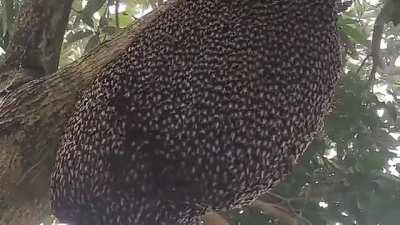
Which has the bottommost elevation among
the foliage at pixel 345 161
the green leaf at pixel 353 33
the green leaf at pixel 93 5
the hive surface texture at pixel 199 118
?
the foliage at pixel 345 161

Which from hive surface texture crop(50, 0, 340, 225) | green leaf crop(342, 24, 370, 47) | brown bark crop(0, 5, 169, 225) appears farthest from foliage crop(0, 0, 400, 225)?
hive surface texture crop(50, 0, 340, 225)

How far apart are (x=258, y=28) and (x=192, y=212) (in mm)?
345

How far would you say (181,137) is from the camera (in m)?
1.18

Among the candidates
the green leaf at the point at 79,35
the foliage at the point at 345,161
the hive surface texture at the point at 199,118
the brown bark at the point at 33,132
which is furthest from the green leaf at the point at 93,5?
the hive surface texture at the point at 199,118

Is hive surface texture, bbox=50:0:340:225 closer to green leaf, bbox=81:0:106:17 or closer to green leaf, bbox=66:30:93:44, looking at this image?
green leaf, bbox=81:0:106:17

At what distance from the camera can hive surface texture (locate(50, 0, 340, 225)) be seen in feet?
3.90

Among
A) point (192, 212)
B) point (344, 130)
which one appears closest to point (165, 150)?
point (192, 212)

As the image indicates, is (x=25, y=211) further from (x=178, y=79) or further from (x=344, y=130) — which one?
(x=344, y=130)

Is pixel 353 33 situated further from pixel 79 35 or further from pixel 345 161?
pixel 79 35

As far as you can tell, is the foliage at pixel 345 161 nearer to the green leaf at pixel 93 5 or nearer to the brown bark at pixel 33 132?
the green leaf at pixel 93 5

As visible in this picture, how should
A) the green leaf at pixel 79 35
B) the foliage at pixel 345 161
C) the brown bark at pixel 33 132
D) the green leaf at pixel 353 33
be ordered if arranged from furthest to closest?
the green leaf at pixel 79 35 < the green leaf at pixel 353 33 < the foliage at pixel 345 161 < the brown bark at pixel 33 132

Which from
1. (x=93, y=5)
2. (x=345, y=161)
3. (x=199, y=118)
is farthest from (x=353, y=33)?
(x=199, y=118)

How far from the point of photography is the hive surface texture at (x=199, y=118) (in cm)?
119

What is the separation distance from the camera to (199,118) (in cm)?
118
